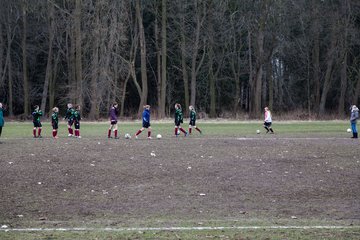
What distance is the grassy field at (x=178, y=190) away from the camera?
1332cm

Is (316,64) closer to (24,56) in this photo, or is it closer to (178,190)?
(24,56)

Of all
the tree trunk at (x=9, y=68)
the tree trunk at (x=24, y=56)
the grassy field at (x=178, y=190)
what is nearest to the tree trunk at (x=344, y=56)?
the tree trunk at (x=24, y=56)

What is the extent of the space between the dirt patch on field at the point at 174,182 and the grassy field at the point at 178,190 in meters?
0.03

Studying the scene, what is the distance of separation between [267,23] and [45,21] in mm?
23269

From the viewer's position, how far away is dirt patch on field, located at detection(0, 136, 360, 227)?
15.8 m

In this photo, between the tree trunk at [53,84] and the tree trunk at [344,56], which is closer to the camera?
the tree trunk at [344,56]

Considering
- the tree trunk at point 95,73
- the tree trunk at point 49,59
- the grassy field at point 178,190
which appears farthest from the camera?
the tree trunk at point 49,59

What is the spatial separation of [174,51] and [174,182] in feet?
171

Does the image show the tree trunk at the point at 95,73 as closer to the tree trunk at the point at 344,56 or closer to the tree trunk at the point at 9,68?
the tree trunk at the point at 9,68

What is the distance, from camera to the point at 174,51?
70.9 m

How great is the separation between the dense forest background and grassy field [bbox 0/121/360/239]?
32773mm

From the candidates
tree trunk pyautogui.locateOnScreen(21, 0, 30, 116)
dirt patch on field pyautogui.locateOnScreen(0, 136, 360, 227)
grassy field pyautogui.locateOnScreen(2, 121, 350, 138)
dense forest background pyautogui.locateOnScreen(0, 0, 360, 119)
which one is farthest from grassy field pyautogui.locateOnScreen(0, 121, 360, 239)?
tree trunk pyautogui.locateOnScreen(21, 0, 30, 116)

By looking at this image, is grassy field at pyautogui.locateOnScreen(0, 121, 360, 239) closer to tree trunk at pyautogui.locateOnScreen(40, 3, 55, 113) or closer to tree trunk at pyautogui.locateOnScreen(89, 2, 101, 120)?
tree trunk at pyautogui.locateOnScreen(89, 2, 101, 120)

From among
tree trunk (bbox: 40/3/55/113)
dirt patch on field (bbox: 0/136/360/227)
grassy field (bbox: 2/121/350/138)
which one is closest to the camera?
dirt patch on field (bbox: 0/136/360/227)
